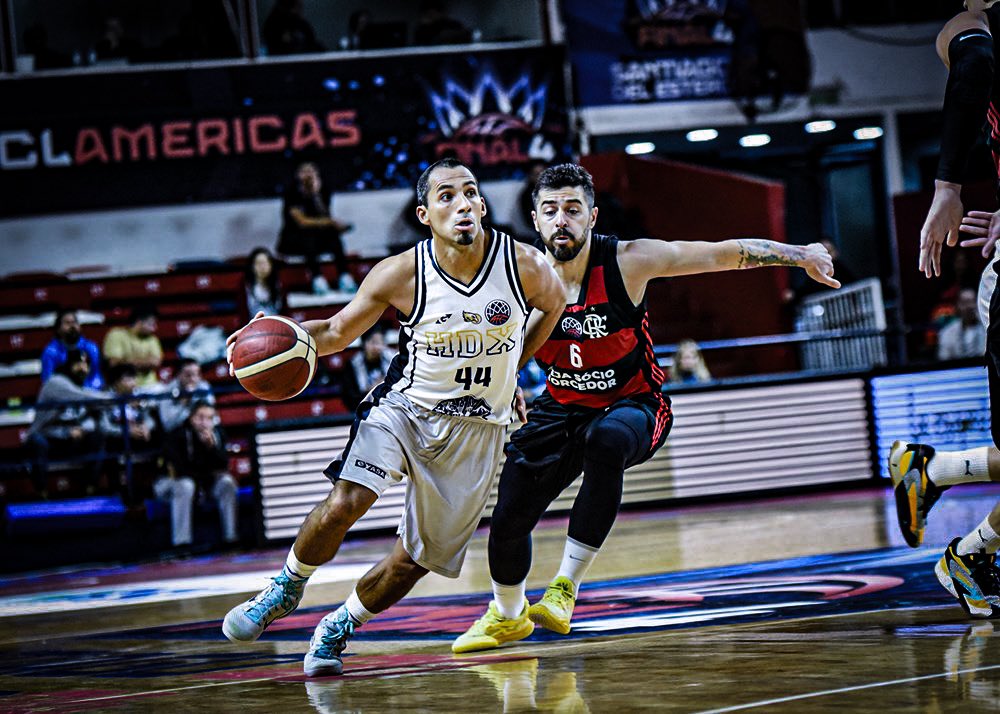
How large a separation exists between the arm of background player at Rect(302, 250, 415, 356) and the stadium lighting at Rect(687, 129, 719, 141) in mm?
11981

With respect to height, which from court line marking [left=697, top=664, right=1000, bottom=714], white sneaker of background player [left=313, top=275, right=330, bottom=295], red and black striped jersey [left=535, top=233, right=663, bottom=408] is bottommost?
court line marking [left=697, top=664, right=1000, bottom=714]

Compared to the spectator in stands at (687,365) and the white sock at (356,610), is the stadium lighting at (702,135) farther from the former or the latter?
the white sock at (356,610)

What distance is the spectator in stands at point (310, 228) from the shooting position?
41.1ft

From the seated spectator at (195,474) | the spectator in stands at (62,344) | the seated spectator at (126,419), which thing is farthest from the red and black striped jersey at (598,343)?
the spectator in stands at (62,344)

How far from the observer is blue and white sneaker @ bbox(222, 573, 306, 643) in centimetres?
386

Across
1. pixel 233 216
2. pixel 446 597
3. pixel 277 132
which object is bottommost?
pixel 446 597

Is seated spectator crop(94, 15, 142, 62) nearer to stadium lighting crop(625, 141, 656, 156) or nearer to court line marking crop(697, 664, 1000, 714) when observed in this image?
stadium lighting crop(625, 141, 656, 156)

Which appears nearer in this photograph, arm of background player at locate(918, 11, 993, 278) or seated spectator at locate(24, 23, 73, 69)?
arm of background player at locate(918, 11, 993, 278)

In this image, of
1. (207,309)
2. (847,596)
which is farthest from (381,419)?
(207,309)

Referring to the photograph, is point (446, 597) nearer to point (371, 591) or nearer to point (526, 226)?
point (371, 591)

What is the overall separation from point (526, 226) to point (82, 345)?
5.51 meters

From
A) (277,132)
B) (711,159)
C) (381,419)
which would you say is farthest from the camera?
(711,159)

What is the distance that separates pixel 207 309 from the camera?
1302cm

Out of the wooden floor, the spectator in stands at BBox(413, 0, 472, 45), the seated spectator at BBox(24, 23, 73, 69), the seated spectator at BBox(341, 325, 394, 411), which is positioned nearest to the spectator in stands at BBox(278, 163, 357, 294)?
the seated spectator at BBox(341, 325, 394, 411)
